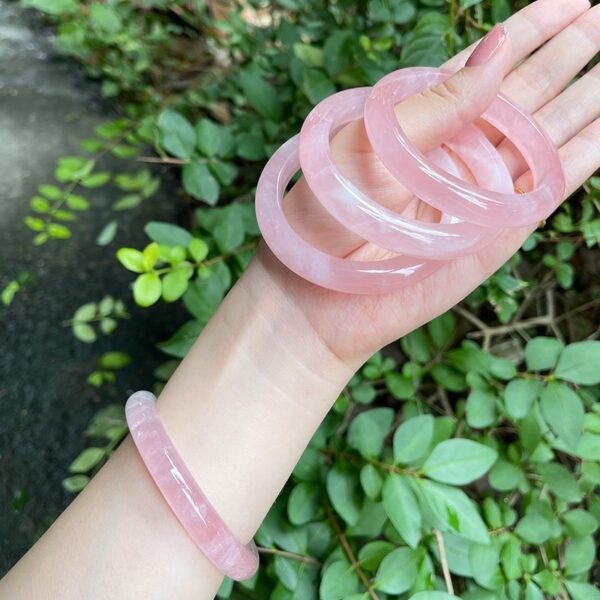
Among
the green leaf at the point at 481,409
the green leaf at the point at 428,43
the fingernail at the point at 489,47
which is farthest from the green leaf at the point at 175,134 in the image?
the green leaf at the point at 481,409

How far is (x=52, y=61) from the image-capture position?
1.66m

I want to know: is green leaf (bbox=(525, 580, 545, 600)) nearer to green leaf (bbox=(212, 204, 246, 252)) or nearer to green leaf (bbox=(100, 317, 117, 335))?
green leaf (bbox=(212, 204, 246, 252))

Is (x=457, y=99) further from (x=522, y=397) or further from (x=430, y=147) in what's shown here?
(x=522, y=397)

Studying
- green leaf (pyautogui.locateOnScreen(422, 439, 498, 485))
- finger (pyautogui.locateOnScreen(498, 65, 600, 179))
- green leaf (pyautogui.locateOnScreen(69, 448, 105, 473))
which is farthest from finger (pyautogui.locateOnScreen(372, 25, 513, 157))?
green leaf (pyautogui.locateOnScreen(69, 448, 105, 473))

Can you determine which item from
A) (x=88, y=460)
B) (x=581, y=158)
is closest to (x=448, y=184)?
(x=581, y=158)

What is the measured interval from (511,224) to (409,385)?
323 millimetres

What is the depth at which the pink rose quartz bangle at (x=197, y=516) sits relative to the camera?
679 millimetres

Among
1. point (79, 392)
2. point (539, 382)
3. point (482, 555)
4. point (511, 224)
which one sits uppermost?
point (511, 224)

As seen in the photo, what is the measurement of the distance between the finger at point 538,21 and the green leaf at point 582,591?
2.19ft

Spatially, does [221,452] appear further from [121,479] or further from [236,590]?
[236,590]

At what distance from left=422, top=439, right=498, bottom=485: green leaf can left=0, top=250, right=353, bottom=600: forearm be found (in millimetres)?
148

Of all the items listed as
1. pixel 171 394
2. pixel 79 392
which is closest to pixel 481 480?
pixel 171 394

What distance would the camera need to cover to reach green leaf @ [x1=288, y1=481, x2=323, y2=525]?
776 millimetres

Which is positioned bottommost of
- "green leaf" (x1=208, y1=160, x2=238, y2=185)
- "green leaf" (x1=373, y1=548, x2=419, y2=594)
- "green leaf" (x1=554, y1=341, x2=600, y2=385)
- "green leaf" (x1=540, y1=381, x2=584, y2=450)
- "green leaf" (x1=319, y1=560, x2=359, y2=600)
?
"green leaf" (x1=319, y1=560, x2=359, y2=600)
